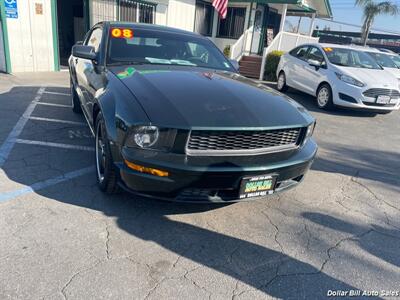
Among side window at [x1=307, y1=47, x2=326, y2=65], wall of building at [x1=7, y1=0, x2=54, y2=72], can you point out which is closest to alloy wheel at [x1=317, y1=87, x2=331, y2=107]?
side window at [x1=307, y1=47, x2=326, y2=65]

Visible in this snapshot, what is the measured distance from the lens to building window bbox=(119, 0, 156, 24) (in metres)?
11.6

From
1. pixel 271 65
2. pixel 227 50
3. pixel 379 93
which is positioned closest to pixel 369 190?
pixel 379 93

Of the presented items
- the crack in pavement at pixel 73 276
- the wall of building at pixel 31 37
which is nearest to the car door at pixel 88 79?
the crack in pavement at pixel 73 276

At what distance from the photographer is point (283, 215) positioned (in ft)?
10.7

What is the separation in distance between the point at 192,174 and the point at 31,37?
9.38 meters

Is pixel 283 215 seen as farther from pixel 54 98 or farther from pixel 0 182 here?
pixel 54 98

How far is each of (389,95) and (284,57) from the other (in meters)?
3.65

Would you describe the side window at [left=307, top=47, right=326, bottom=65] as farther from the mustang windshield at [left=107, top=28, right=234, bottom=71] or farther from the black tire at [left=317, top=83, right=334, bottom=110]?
the mustang windshield at [left=107, top=28, right=234, bottom=71]

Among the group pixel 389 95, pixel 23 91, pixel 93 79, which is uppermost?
pixel 93 79

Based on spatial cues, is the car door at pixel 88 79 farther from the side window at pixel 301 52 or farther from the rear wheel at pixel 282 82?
the rear wheel at pixel 282 82

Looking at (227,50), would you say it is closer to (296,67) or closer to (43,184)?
(296,67)

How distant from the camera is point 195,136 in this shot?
2.58m

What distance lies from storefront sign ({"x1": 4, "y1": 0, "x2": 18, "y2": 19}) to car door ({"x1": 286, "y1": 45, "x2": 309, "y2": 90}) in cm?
796

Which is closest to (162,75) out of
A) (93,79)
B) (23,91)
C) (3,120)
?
(93,79)
